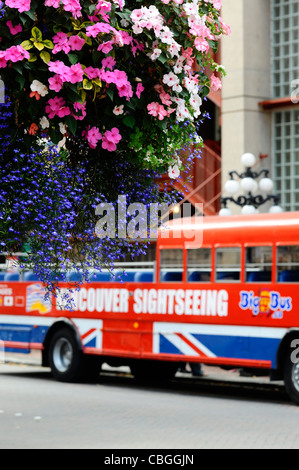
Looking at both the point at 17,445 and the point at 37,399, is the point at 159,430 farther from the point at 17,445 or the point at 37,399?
the point at 37,399

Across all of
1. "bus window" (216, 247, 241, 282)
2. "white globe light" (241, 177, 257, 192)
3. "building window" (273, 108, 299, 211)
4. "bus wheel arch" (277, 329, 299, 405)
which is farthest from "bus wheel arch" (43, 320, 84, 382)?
"building window" (273, 108, 299, 211)

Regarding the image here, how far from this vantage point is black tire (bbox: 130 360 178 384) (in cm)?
1953

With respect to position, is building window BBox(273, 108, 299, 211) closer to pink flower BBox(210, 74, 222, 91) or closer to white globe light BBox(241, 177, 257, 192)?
white globe light BBox(241, 177, 257, 192)

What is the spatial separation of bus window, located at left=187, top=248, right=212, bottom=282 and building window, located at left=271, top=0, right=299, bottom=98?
964 cm

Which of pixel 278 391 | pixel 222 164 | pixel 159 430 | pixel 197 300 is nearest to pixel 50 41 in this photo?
pixel 159 430

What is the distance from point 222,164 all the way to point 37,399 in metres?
11.7

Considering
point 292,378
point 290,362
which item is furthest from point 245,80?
point 292,378

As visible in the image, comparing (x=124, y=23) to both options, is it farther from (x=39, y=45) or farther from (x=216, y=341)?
(x=216, y=341)

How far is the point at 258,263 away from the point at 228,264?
610 millimetres

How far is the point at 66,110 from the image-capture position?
531cm

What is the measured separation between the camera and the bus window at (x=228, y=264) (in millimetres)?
16734

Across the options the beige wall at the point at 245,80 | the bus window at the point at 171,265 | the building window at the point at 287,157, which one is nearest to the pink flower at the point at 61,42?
the bus window at the point at 171,265

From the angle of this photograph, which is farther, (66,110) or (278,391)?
(278,391)

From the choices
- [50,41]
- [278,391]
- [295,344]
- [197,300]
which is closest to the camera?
[50,41]
